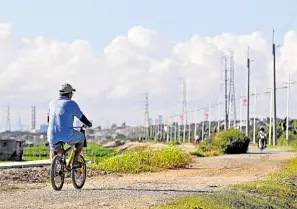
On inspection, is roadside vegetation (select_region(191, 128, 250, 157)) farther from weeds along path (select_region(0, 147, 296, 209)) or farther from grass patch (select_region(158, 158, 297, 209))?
grass patch (select_region(158, 158, 297, 209))

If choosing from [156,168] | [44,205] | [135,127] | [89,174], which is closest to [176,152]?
[156,168]

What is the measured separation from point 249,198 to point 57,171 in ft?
13.6

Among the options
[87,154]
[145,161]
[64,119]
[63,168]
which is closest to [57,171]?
[63,168]

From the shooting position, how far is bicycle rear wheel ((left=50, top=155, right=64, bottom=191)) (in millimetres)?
15195

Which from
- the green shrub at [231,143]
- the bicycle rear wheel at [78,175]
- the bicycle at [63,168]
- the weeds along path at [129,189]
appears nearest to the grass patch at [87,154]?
the green shrub at [231,143]

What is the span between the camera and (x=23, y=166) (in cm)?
2294

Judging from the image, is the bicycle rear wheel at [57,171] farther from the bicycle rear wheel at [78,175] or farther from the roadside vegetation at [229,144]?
the roadside vegetation at [229,144]

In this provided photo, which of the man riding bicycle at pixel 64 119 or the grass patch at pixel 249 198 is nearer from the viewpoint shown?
the grass patch at pixel 249 198

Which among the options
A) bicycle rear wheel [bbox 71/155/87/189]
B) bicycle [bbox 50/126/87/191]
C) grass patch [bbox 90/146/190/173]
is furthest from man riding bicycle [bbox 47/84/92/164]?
grass patch [bbox 90/146/190/173]

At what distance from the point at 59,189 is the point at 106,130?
154452 mm

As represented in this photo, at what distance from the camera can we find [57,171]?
15.4 metres

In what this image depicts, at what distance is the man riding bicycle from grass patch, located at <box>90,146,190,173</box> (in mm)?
6892

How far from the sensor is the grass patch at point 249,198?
39.1 feet

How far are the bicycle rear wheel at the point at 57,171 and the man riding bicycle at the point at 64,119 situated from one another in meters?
0.18
